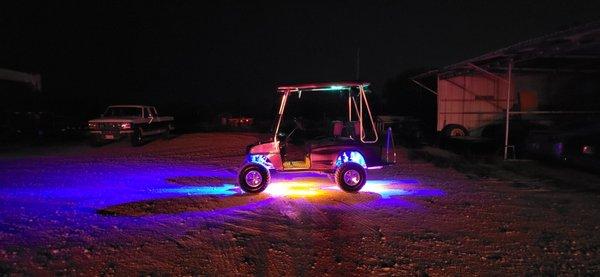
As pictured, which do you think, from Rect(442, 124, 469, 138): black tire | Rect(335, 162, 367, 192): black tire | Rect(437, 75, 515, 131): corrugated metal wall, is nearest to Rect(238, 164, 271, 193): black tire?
Rect(335, 162, 367, 192): black tire

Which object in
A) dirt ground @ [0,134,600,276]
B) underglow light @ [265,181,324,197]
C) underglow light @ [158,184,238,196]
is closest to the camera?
dirt ground @ [0,134,600,276]

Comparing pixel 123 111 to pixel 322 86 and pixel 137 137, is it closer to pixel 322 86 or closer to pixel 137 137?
pixel 137 137

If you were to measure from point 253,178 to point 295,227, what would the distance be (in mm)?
2467

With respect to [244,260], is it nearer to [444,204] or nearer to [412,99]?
[444,204]

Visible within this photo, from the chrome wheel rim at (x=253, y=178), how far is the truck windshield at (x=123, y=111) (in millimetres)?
12212

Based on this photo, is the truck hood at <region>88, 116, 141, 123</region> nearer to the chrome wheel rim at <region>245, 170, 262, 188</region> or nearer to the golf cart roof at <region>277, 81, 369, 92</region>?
the chrome wheel rim at <region>245, 170, 262, 188</region>

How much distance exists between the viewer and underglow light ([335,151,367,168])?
8526 mm

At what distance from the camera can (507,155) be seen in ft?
45.2

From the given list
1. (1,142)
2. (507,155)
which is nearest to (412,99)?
(507,155)

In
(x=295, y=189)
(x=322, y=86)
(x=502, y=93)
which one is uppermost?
(x=502, y=93)

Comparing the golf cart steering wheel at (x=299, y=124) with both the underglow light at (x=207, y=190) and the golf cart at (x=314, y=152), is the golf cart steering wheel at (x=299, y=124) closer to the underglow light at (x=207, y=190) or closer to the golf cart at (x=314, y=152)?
the golf cart at (x=314, y=152)

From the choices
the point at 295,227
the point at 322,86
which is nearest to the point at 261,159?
the point at 322,86


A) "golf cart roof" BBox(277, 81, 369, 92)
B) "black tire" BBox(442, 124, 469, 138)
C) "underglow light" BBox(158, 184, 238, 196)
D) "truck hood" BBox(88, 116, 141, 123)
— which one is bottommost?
"underglow light" BBox(158, 184, 238, 196)

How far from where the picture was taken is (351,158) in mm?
8547
